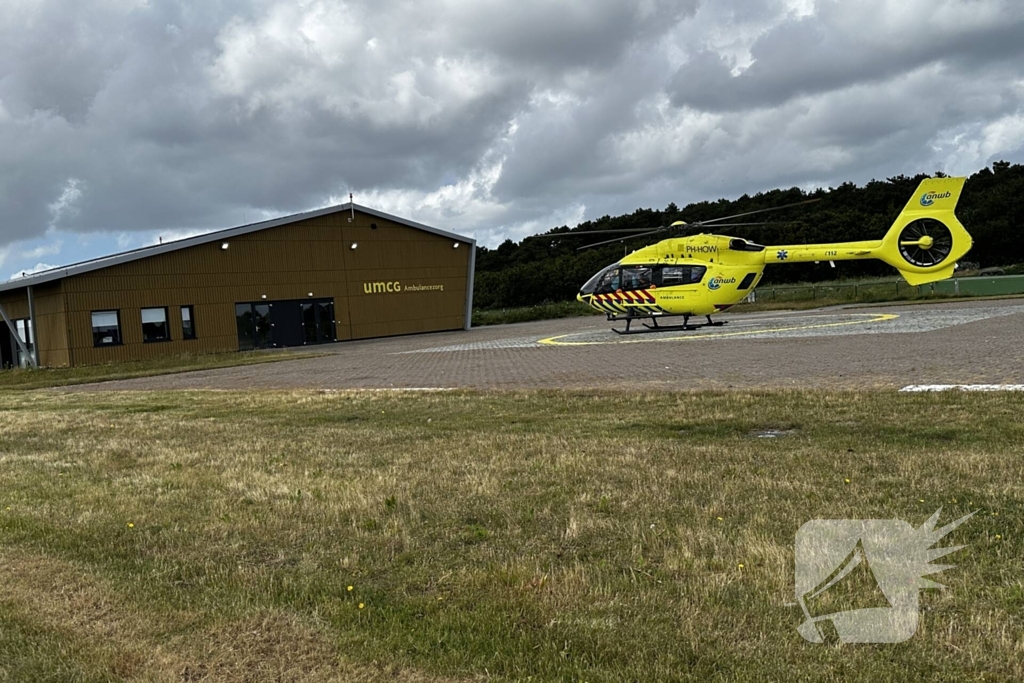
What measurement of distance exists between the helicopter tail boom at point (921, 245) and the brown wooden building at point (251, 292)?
20.7m

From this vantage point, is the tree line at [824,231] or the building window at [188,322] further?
the tree line at [824,231]

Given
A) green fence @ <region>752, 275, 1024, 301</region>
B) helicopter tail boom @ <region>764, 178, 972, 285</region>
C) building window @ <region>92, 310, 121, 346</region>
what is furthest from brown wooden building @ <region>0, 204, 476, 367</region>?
helicopter tail boom @ <region>764, 178, 972, 285</region>

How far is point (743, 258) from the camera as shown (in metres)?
26.2

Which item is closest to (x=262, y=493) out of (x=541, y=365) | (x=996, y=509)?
(x=996, y=509)

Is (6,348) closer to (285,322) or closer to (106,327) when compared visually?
(106,327)

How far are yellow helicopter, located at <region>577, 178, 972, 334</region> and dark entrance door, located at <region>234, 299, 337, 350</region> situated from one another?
16.7 meters

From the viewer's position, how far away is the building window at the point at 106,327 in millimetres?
30719

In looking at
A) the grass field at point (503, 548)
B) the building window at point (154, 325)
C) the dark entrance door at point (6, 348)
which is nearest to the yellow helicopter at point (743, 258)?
the grass field at point (503, 548)

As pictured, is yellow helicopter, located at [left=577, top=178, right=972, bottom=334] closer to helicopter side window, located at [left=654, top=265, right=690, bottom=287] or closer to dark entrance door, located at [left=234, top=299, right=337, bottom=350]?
helicopter side window, located at [left=654, top=265, right=690, bottom=287]

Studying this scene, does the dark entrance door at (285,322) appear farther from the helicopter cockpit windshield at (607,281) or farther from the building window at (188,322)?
the helicopter cockpit windshield at (607,281)

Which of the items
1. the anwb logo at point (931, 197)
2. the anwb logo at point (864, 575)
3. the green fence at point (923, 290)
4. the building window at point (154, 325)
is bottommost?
the anwb logo at point (864, 575)

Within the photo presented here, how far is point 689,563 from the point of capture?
13.6 ft

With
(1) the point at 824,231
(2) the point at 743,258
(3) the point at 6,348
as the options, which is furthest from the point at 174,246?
(1) the point at 824,231

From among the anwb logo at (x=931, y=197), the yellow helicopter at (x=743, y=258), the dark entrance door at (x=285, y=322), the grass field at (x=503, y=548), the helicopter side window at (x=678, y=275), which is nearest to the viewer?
the grass field at (x=503, y=548)
